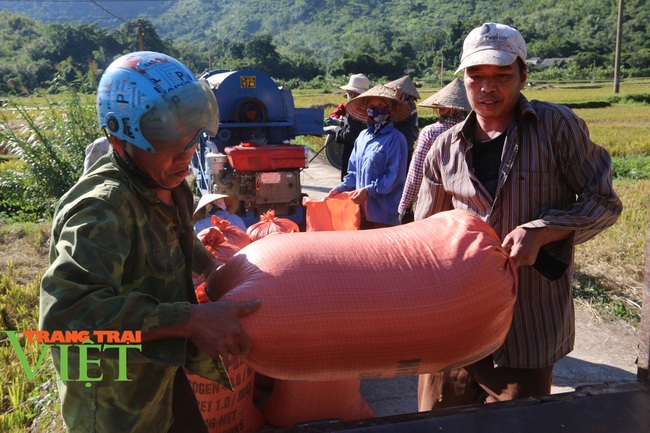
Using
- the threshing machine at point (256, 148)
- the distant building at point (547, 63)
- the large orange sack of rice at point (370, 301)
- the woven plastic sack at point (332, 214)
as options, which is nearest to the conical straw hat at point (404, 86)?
the threshing machine at point (256, 148)

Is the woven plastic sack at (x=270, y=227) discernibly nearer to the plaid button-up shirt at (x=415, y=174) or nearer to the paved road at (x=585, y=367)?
the plaid button-up shirt at (x=415, y=174)

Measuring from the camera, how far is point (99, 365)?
152cm

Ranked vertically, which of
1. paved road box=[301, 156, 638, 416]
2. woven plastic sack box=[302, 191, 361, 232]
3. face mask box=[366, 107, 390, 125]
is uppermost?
face mask box=[366, 107, 390, 125]

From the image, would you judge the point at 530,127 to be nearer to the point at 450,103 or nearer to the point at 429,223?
the point at 429,223

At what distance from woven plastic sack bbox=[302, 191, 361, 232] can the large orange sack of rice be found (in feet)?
6.26

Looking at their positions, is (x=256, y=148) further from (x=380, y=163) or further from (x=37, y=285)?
(x=37, y=285)

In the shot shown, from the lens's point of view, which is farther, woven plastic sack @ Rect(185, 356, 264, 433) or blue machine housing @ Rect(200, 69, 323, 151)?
blue machine housing @ Rect(200, 69, 323, 151)

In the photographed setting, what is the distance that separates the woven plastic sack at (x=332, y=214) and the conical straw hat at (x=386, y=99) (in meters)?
A: 0.92

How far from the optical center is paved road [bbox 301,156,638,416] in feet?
11.3

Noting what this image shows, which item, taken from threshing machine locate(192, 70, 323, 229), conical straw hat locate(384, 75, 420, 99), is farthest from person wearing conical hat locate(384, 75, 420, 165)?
threshing machine locate(192, 70, 323, 229)

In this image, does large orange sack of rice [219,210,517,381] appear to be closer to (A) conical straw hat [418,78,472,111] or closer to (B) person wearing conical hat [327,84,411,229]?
(B) person wearing conical hat [327,84,411,229]

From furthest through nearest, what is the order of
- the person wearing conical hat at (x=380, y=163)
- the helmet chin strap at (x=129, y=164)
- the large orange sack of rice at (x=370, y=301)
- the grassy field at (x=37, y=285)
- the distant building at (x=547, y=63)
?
the distant building at (x=547, y=63)
the person wearing conical hat at (x=380, y=163)
the grassy field at (x=37, y=285)
the large orange sack of rice at (x=370, y=301)
the helmet chin strap at (x=129, y=164)

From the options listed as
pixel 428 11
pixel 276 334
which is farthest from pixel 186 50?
pixel 276 334

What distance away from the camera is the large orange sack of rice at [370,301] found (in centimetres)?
167
